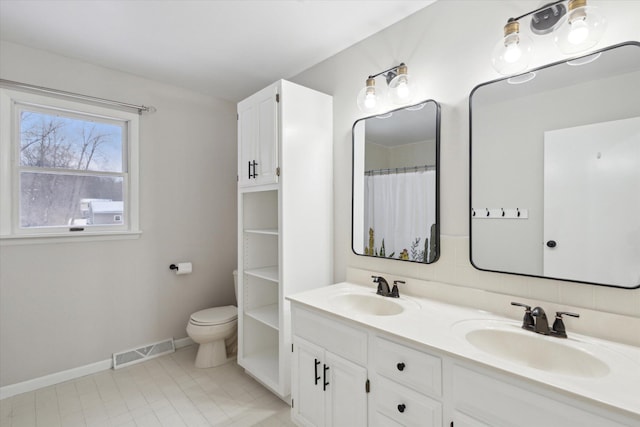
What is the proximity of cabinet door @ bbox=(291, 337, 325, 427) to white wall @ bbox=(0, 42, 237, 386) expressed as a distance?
1.71 metres

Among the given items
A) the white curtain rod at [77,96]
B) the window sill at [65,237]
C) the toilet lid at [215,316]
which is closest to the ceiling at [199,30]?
the white curtain rod at [77,96]

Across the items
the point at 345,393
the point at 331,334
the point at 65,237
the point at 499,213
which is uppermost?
the point at 499,213

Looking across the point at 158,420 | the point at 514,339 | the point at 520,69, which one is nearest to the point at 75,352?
the point at 158,420

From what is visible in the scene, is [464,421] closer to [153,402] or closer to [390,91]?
[390,91]

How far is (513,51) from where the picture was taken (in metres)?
1.36

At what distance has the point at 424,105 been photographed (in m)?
1.78

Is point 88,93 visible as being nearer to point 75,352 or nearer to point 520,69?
point 75,352

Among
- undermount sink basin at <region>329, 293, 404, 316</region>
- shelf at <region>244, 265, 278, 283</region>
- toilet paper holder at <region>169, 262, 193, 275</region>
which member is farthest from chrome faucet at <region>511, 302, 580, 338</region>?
toilet paper holder at <region>169, 262, 193, 275</region>

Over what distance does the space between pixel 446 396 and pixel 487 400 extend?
149 mm

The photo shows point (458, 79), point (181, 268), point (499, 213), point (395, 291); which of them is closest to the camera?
point (499, 213)

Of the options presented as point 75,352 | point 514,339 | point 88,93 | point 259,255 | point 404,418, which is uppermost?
point 88,93

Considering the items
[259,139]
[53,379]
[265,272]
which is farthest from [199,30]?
[53,379]

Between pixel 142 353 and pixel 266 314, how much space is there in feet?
4.22

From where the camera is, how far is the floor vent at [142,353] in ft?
8.47
